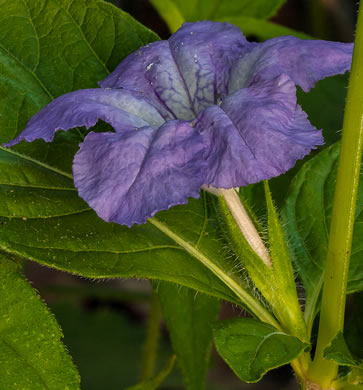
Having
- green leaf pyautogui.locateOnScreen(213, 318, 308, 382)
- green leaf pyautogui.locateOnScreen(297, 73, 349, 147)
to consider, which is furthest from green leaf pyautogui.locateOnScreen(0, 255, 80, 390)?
green leaf pyautogui.locateOnScreen(297, 73, 349, 147)

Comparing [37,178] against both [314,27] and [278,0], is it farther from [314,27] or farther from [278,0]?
[314,27]

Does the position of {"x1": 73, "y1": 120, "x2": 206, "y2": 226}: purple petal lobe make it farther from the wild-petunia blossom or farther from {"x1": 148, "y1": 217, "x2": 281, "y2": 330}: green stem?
{"x1": 148, "y1": 217, "x2": 281, "y2": 330}: green stem

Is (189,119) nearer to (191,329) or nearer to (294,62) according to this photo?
(294,62)

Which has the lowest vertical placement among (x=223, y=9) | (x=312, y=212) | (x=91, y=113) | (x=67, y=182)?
(x=312, y=212)

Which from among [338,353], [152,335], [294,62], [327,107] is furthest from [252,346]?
[327,107]

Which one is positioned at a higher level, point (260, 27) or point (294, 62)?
point (294, 62)

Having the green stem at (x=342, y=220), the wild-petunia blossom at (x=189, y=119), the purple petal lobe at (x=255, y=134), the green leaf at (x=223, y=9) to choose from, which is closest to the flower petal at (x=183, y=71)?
the wild-petunia blossom at (x=189, y=119)
